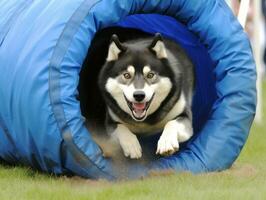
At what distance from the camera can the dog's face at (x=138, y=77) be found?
5625mm

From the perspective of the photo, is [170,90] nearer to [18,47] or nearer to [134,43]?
[134,43]

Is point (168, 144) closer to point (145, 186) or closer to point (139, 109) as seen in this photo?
point (139, 109)

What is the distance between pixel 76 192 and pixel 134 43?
1687 mm

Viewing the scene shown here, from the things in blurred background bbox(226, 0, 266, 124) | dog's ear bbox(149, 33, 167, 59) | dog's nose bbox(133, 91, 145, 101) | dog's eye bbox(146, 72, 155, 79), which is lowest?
blurred background bbox(226, 0, 266, 124)

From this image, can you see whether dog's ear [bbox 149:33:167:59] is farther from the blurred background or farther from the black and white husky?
the blurred background

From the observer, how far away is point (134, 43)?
20.3ft

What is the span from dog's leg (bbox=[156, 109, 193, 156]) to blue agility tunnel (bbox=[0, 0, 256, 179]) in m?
0.14

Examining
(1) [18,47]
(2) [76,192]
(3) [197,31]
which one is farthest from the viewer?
(3) [197,31]

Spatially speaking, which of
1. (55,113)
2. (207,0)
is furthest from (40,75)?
(207,0)

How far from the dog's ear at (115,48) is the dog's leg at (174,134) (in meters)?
0.67

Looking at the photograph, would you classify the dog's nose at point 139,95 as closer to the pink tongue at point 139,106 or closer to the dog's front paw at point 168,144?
the pink tongue at point 139,106

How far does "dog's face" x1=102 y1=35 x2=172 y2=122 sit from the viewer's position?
5625 millimetres

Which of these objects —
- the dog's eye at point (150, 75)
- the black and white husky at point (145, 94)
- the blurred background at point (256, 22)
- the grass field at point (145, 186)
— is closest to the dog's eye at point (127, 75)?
the black and white husky at point (145, 94)

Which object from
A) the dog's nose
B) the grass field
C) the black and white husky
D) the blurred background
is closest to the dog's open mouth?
the black and white husky
